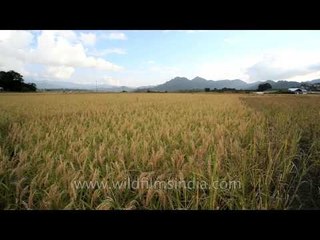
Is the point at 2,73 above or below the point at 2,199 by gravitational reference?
above

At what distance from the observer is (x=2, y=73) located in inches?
165

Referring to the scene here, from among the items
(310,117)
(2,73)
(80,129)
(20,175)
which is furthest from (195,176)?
(310,117)

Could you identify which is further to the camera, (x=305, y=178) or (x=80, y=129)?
(x=80, y=129)
